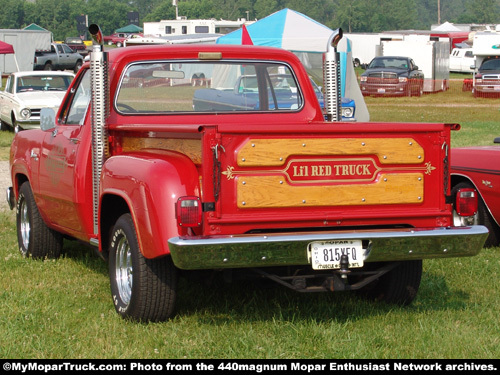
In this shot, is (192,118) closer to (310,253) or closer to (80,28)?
(310,253)

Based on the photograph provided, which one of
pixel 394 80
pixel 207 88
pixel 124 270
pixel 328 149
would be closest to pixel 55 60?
pixel 394 80

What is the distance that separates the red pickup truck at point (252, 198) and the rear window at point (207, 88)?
0.03m

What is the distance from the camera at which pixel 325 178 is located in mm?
5188

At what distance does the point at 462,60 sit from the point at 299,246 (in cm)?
5296

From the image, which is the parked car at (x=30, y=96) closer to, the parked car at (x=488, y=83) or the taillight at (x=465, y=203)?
the taillight at (x=465, y=203)

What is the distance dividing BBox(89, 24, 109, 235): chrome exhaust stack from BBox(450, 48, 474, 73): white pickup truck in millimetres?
50898

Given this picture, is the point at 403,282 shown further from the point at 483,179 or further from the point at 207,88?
the point at 483,179

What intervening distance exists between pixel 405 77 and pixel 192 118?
28938 mm

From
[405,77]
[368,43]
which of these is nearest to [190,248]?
[405,77]

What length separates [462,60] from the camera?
183ft

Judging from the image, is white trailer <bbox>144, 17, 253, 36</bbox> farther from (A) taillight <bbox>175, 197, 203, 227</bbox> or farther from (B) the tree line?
(A) taillight <bbox>175, 197, 203, 227</bbox>
